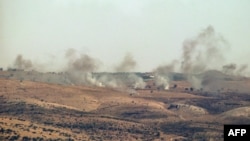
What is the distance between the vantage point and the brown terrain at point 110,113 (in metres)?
59.0

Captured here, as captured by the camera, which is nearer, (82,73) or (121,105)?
(121,105)

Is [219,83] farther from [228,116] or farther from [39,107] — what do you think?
[39,107]

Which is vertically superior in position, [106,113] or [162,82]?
[162,82]

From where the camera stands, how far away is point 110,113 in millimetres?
76375

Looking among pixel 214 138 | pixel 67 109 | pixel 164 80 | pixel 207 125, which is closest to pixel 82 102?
pixel 67 109

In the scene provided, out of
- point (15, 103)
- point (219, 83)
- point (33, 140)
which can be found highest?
point (219, 83)

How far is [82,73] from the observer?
121 metres

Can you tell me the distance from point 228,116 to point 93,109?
77.8ft
